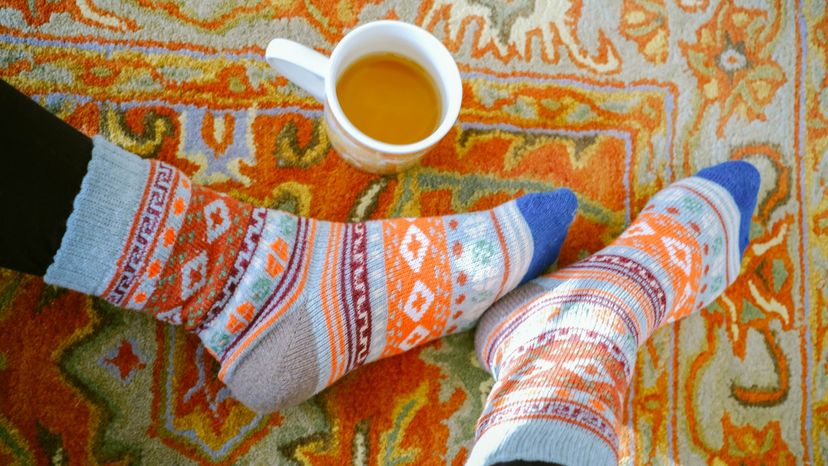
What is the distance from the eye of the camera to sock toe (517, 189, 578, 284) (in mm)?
695

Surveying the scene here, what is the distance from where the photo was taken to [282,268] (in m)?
0.61

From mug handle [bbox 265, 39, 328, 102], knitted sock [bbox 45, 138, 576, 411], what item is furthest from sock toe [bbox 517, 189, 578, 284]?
mug handle [bbox 265, 39, 328, 102]

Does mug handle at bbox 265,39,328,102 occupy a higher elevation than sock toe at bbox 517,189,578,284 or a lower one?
higher

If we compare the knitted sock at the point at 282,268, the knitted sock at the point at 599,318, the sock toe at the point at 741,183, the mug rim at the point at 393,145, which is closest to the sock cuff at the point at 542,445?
the knitted sock at the point at 599,318

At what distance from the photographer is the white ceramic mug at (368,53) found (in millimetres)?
557

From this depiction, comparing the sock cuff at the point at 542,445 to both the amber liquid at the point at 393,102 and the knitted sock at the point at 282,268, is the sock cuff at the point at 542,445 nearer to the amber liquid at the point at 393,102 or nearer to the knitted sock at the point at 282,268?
the knitted sock at the point at 282,268

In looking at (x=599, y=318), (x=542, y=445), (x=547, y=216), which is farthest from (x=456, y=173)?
(x=542, y=445)

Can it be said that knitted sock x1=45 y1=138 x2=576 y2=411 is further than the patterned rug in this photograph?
No

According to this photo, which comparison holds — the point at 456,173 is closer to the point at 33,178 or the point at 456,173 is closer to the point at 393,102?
the point at 393,102

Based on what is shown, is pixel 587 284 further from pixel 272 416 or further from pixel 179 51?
pixel 179 51

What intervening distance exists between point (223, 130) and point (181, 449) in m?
0.38

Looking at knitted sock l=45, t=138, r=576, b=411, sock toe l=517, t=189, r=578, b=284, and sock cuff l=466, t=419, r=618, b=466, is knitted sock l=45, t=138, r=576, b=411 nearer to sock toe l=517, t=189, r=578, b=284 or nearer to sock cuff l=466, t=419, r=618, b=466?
sock toe l=517, t=189, r=578, b=284

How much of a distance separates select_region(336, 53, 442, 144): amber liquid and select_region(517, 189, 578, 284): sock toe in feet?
0.54

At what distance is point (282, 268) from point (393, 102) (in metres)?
0.21
